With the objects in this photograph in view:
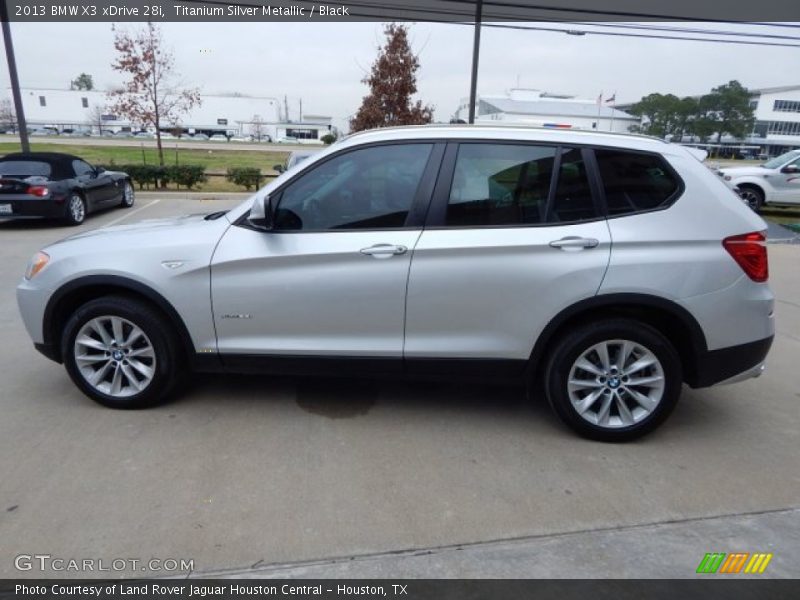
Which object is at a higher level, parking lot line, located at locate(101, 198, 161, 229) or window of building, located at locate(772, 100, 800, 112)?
window of building, located at locate(772, 100, 800, 112)

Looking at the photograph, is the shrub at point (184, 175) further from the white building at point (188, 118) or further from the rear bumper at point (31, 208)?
the white building at point (188, 118)

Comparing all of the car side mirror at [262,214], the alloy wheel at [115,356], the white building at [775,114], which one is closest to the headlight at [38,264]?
the alloy wheel at [115,356]

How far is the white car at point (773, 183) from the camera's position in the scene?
46.8 feet

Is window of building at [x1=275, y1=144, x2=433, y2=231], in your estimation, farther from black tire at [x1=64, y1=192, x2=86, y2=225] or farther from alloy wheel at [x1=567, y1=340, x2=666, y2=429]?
black tire at [x1=64, y1=192, x2=86, y2=225]

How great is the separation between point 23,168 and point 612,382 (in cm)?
1116

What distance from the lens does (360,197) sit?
361 centimetres

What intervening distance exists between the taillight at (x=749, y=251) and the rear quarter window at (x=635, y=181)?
1.39 ft

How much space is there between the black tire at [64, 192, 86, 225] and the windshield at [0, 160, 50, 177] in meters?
0.59

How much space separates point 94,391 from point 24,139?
14357 millimetres

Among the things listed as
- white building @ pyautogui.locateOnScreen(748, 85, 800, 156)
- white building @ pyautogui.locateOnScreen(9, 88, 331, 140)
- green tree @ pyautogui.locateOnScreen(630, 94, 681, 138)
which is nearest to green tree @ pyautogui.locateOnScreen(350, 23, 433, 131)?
green tree @ pyautogui.locateOnScreen(630, 94, 681, 138)

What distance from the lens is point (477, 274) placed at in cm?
343

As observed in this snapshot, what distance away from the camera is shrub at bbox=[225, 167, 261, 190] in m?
18.2

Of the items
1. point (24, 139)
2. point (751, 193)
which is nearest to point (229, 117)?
point (24, 139)

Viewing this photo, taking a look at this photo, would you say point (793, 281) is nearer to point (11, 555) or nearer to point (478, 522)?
point (478, 522)
